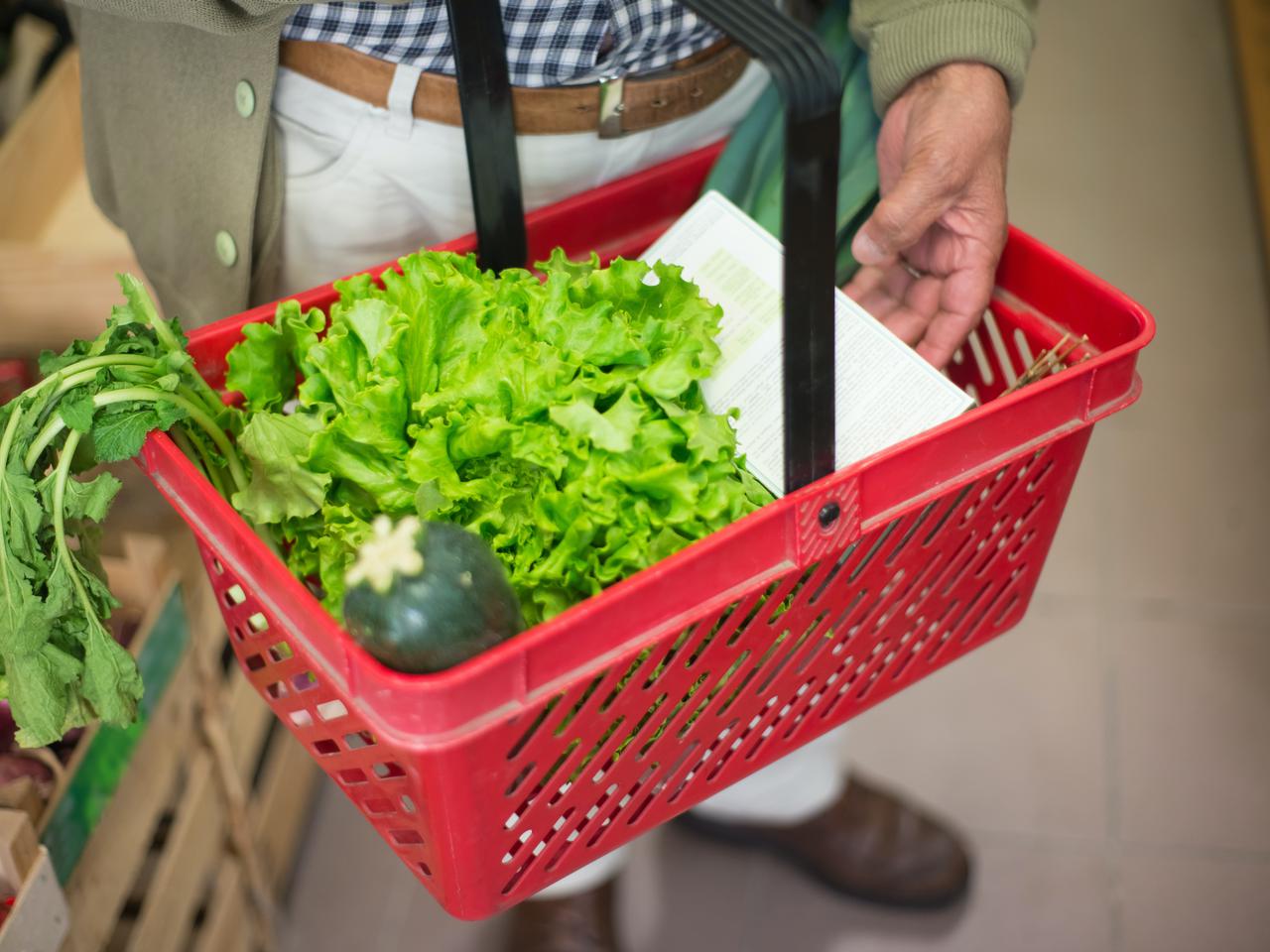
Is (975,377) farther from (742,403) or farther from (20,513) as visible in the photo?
(20,513)

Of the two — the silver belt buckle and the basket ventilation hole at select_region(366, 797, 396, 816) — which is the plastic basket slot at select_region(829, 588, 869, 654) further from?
the silver belt buckle

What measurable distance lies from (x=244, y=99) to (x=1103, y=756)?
1.62 m

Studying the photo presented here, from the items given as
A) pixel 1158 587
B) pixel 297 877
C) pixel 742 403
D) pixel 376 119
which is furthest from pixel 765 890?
pixel 376 119

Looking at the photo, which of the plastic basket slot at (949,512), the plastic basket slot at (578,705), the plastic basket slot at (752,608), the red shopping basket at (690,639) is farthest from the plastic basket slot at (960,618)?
the plastic basket slot at (578,705)

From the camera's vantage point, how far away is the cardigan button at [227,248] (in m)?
1.12

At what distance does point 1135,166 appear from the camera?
3.14m

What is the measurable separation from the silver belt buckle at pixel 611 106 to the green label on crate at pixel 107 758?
0.65 meters

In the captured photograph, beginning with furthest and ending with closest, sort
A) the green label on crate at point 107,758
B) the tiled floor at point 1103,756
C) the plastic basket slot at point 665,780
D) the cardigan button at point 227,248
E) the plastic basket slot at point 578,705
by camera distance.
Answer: the tiled floor at point 1103,756 → the green label on crate at point 107,758 → the cardigan button at point 227,248 → the plastic basket slot at point 665,780 → the plastic basket slot at point 578,705

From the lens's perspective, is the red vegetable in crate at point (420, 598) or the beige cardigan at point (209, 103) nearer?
the red vegetable in crate at point (420, 598)

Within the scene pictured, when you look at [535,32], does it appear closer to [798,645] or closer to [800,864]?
[798,645]

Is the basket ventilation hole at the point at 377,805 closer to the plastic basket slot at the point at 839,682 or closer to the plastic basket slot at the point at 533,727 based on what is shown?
the plastic basket slot at the point at 533,727

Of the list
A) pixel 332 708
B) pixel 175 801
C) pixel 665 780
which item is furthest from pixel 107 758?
pixel 665 780

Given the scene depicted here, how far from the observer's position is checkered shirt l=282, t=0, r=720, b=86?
102 centimetres

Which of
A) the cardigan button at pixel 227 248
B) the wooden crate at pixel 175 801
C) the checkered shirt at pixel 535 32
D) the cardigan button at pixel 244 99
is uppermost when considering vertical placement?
the checkered shirt at pixel 535 32
